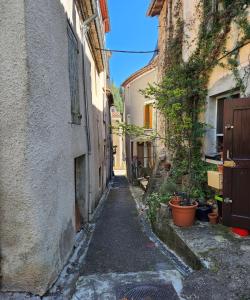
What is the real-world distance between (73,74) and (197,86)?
10.4 feet

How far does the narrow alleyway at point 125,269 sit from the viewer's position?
9.75 ft

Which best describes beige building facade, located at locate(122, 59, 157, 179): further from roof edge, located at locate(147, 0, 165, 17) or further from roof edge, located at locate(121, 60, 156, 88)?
roof edge, located at locate(147, 0, 165, 17)

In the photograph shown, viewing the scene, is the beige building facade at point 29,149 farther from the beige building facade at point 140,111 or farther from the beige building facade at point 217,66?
the beige building facade at point 140,111

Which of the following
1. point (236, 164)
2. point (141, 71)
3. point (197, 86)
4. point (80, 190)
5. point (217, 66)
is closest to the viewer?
point (236, 164)

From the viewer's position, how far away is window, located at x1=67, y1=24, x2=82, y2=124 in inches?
183

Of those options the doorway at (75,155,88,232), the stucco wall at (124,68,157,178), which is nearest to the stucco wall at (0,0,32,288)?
the doorway at (75,155,88,232)

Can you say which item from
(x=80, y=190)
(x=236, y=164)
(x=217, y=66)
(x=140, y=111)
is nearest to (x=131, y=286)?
(x=236, y=164)

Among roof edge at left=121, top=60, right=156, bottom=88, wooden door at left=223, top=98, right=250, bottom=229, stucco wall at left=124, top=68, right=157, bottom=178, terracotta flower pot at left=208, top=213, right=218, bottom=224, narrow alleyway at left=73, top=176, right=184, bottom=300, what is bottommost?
narrow alleyway at left=73, top=176, right=184, bottom=300

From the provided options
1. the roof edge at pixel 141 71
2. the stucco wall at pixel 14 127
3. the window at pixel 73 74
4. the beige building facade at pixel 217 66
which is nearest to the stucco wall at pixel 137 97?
the roof edge at pixel 141 71

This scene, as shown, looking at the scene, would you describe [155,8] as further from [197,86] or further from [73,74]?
[73,74]

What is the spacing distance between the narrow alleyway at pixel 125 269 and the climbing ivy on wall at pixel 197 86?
69.4 inches

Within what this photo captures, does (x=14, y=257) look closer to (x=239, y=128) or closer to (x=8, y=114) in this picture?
(x=8, y=114)

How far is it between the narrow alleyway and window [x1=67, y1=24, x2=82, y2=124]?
2.60 meters

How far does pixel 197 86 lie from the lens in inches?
242
